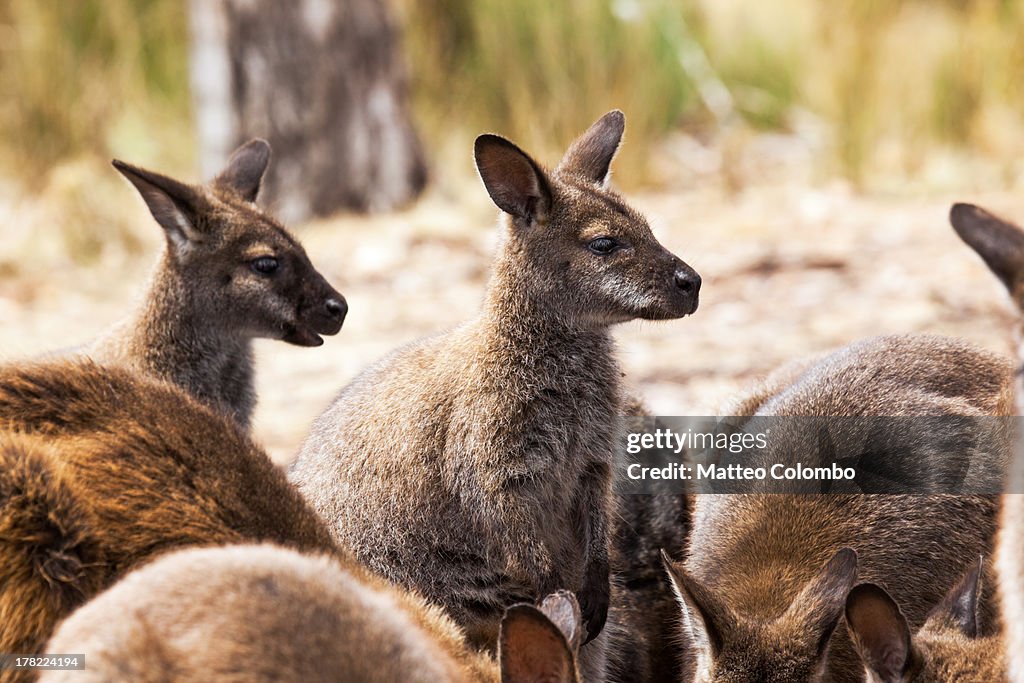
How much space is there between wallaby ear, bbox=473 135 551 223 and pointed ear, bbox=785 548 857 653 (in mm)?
1335

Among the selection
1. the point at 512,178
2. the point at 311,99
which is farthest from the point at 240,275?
the point at 311,99

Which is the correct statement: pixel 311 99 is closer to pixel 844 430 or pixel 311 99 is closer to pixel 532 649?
pixel 844 430

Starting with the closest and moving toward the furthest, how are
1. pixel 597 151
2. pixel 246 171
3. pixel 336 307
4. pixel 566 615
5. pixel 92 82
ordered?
pixel 566 615, pixel 597 151, pixel 336 307, pixel 246 171, pixel 92 82

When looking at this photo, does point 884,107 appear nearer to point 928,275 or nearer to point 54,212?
point 928,275

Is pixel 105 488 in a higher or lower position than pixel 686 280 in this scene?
lower

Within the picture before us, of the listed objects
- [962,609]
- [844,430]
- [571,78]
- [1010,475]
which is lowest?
[962,609]

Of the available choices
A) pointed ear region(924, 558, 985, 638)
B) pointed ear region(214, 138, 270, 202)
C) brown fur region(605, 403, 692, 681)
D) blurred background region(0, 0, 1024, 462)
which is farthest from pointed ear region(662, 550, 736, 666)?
blurred background region(0, 0, 1024, 462)

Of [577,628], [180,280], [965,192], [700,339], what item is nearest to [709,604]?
[577,628]

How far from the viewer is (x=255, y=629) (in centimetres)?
205

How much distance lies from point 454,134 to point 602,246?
649 cm

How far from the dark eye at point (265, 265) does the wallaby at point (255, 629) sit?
2445mm

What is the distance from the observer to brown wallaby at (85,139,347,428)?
4605 millimetres

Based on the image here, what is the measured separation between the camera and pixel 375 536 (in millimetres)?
3574

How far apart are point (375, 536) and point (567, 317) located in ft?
2.63
